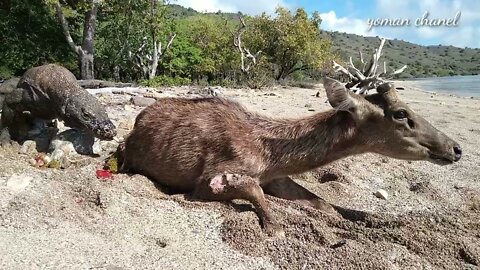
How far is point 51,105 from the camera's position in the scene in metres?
6.70

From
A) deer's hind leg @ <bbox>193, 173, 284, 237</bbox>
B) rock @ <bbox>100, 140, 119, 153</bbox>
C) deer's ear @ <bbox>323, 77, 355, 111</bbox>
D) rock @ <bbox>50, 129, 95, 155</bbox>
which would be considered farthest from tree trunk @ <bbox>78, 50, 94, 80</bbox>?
deer's ear @ <bbox>323, 77, 355, 111</bbox>

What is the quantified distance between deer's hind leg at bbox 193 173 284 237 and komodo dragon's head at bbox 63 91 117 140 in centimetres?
178

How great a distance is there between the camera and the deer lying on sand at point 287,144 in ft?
17.1

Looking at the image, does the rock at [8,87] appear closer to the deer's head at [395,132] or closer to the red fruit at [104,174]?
the red fruit at [104,174]

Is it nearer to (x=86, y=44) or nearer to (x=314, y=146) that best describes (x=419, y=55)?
(x=86, y=44)

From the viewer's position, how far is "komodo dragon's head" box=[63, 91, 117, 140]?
20.7ft

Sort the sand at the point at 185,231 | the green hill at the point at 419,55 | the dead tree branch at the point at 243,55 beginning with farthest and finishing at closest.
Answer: the green hill at the point at 419,55
the dead tree branch at the point at 243,55
the sand at the point at 185,231

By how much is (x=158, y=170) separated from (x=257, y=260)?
80.3 inches

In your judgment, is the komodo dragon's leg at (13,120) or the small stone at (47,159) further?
the komodo dragon's leg at (13,120)

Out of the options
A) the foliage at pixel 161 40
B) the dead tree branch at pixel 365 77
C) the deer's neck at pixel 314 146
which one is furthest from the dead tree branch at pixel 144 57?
the deer's neck at pixel 314 146

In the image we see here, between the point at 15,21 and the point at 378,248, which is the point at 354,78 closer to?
the point at 378,248

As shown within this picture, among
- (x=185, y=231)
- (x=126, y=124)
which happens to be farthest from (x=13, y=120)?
(x=185, y=231)

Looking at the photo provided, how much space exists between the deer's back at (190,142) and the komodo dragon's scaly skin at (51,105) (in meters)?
0.59

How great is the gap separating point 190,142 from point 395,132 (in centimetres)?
226
